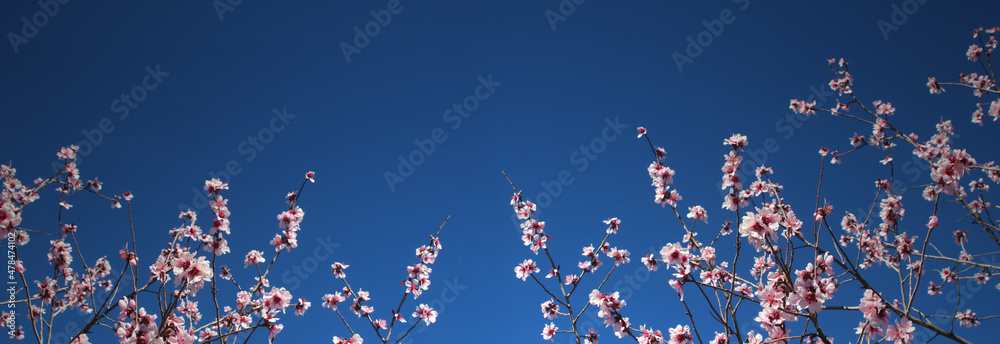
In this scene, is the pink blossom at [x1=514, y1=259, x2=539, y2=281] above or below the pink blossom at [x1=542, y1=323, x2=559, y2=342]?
above

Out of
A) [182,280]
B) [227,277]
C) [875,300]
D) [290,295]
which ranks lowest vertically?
[875,300]

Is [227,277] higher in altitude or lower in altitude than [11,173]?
lower

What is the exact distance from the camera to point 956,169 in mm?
2189

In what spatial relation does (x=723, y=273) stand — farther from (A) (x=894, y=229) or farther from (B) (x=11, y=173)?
(B) (x=11, y=173)

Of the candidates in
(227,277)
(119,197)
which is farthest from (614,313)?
(119,197)

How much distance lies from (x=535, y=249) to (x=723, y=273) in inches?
74.3

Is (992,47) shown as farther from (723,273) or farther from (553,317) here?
(553,317)

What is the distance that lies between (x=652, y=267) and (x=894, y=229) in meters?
1.86

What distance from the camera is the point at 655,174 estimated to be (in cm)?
319

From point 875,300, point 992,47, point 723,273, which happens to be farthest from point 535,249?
point 992,47

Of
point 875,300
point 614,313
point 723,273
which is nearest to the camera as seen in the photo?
point 875,300

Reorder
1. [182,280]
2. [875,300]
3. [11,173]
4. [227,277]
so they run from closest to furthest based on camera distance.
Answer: [875,300] → [182,280] → [11,173] → [227,277]

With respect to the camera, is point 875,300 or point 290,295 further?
point 290,295

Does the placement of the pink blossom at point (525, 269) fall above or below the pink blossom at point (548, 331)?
above
